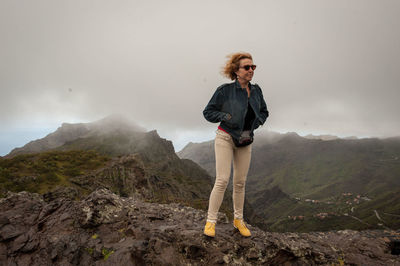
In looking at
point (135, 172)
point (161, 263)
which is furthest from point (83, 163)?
point (161, 263)

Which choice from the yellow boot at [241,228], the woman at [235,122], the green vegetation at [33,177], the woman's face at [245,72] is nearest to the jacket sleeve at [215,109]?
the woman at [235,122]

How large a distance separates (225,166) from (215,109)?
194 cm

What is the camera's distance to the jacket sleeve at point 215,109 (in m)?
6.50

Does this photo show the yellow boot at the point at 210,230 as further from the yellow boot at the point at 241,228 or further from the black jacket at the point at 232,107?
the black jacket at the point at 232,107

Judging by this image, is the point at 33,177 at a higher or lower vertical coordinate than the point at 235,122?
lower

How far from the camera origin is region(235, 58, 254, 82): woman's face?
6672 millimetres

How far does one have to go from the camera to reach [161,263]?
611 centimetres

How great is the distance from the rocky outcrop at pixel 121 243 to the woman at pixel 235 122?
995 millimetres

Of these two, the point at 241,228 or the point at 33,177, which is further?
the point at 33,177

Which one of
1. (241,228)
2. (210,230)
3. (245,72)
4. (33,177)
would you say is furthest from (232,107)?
(33,177)

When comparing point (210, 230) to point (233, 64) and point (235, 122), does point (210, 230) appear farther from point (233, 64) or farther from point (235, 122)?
point (233, 64)

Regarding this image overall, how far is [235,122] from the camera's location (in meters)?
6.41

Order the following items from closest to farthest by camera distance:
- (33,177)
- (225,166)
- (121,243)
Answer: (225,166) → (121,243) → (33,177)

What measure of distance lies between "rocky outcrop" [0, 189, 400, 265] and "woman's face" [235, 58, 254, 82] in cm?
561
